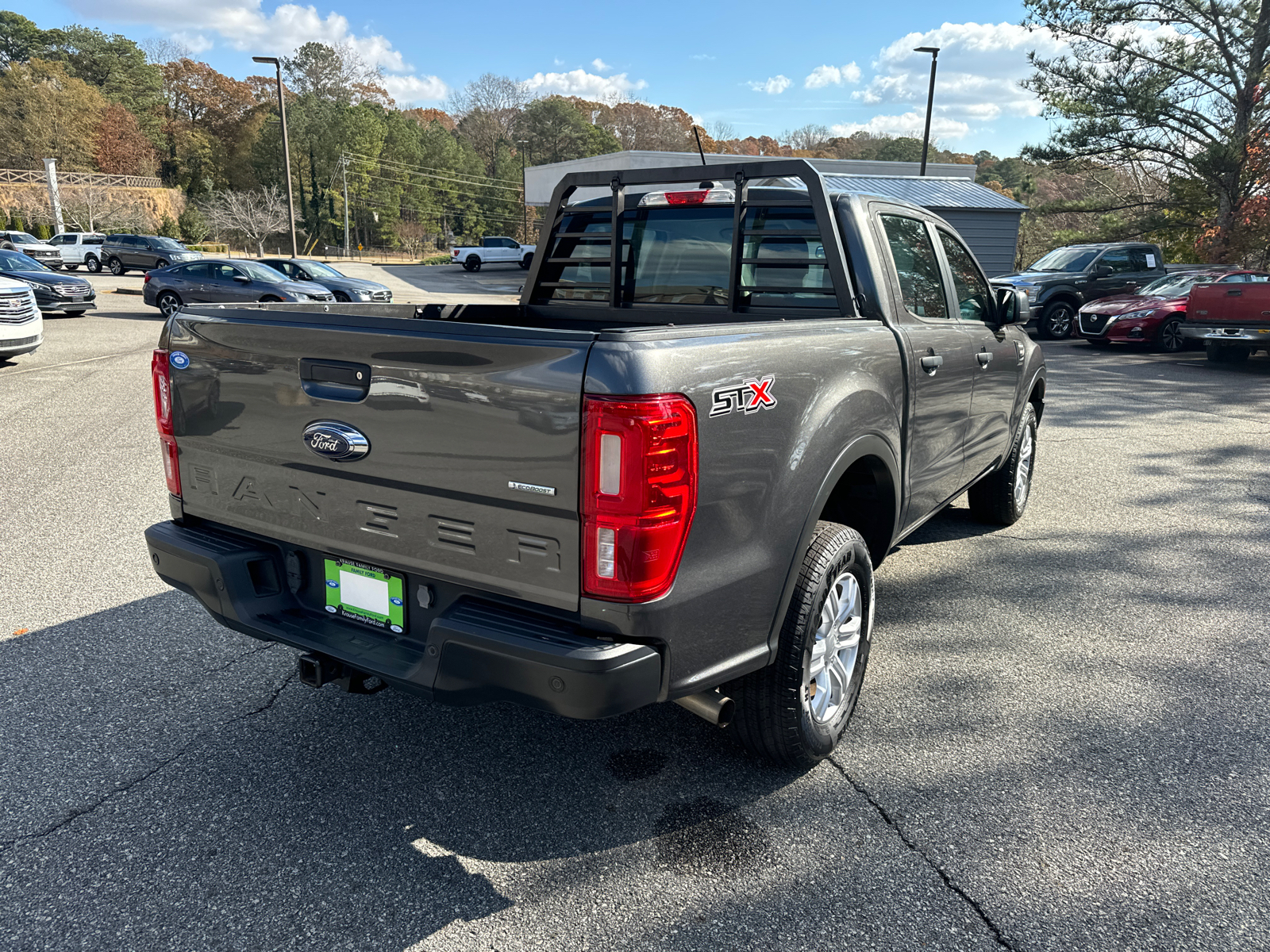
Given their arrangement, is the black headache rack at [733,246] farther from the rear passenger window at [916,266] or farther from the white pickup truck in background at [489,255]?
the white pickup truck in background at [489,255]

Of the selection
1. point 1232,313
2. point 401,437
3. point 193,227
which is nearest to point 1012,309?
point 401,437

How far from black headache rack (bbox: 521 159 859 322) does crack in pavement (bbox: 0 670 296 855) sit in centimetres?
230

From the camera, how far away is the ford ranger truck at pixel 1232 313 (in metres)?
13.8

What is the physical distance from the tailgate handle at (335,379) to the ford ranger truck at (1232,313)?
15611 mm

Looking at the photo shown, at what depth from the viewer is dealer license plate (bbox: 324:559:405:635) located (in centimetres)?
265

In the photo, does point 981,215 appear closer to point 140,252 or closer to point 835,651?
point 835,651

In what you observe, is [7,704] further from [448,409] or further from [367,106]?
[367,106]

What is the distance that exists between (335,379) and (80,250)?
148 feet

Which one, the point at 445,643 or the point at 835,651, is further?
the point at 835,651

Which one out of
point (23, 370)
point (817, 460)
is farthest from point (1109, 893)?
point (23, 370)

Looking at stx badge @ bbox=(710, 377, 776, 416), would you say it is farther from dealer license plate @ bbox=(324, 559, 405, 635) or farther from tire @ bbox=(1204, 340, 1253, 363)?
tire @ bbox=(1204, 340, 1253, 363)

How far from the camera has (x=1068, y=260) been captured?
62.4 feet

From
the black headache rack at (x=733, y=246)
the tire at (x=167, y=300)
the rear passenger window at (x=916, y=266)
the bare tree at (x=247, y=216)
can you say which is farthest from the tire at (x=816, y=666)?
the bare tree at (x=247, y=216)

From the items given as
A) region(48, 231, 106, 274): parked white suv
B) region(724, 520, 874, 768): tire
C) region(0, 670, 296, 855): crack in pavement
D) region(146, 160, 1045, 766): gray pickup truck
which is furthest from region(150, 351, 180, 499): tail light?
region(48, 231, 106, 274): parked white suv
